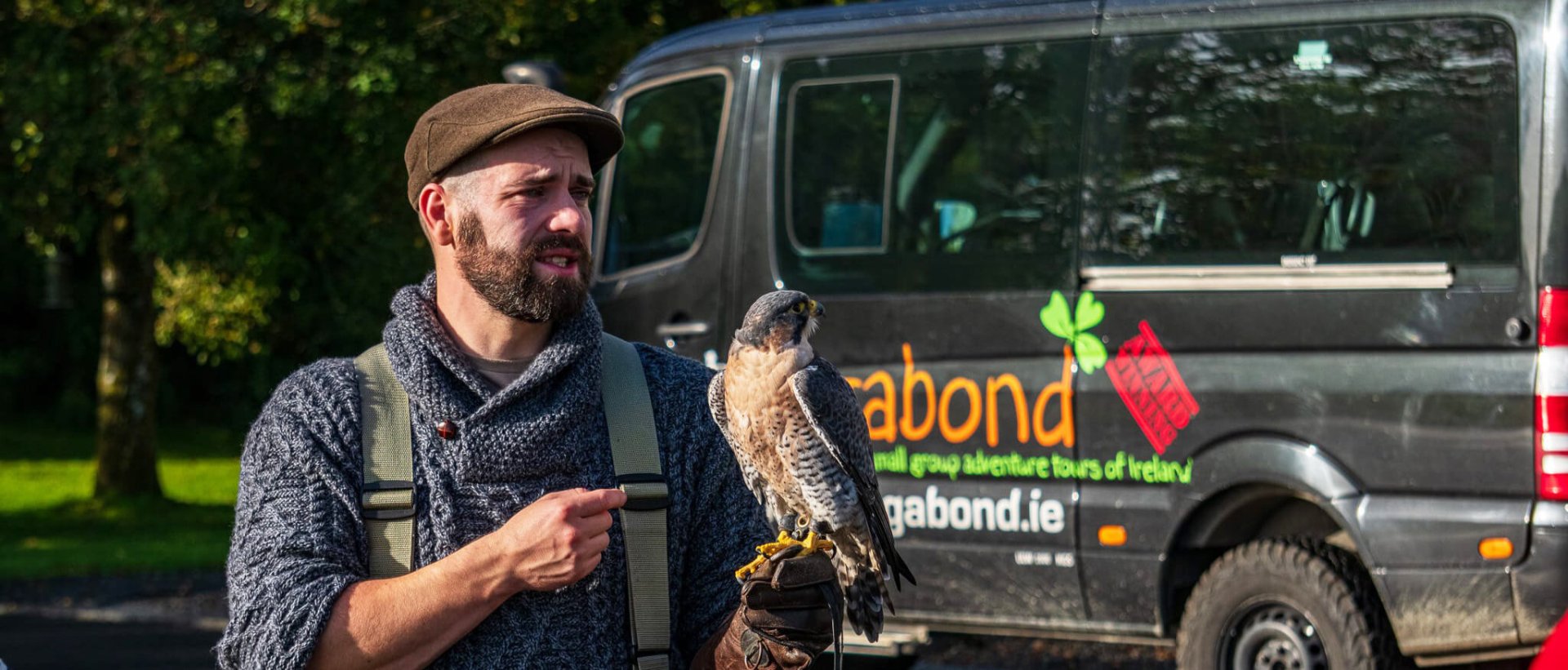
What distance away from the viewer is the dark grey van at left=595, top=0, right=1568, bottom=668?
5770 millimetres

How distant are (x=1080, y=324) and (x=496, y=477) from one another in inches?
158

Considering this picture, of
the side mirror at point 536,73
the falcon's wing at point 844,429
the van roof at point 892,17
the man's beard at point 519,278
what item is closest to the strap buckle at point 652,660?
the man's beard at point 519,278

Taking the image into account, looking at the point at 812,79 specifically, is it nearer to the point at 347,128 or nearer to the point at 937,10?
the point at 937,10

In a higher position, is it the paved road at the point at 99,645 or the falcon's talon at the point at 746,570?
the falcon's talon at the point at 746,570

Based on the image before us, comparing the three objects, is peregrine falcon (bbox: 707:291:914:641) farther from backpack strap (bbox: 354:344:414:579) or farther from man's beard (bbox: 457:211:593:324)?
backpack strap (bbox: 354:344:414:579)

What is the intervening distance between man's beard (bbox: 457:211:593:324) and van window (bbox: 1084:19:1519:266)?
3893 mm

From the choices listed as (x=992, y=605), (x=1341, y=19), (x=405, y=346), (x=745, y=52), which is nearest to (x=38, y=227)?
(x=745, y=52)

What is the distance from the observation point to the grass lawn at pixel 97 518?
46.1 ft

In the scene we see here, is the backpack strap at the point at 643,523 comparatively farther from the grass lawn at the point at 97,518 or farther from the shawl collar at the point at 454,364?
the grass lawn at the point at 97,518

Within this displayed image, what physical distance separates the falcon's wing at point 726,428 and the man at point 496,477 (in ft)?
0.54

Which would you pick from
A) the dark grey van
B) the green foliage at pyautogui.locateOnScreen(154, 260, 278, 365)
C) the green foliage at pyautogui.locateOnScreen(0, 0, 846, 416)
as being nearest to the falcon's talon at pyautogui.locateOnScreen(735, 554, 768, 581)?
the dark grey van

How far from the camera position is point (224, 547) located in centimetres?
1527

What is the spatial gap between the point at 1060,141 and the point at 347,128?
678 centimetres

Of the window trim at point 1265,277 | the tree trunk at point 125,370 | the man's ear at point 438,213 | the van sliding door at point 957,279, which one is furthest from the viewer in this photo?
the tree trunk at point 125,370
